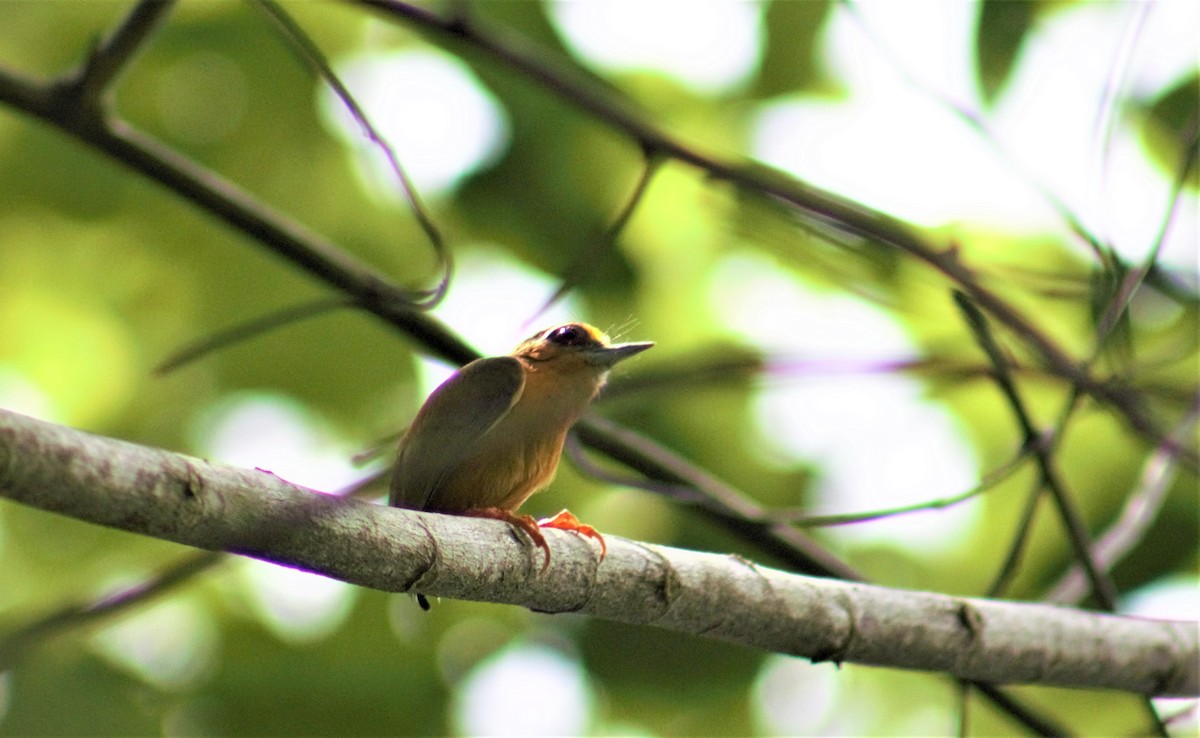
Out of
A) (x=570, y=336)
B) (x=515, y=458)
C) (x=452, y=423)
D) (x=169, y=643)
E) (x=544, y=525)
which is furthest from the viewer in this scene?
(x=169, y=643)

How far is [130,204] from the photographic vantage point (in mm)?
5191

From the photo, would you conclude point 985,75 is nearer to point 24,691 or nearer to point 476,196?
point 476,196

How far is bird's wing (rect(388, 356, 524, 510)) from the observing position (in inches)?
135

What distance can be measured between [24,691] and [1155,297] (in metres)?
4.79

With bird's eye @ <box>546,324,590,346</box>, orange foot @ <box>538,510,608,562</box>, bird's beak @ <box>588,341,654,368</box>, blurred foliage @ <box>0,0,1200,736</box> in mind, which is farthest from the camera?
blurred foliage @ <box>0,0,1200,736</box>

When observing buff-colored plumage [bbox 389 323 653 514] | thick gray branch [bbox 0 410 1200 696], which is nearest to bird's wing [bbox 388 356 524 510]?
buff-colored plumage [bbox 389 323 653 514]

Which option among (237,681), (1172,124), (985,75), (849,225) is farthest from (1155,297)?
(237,681)

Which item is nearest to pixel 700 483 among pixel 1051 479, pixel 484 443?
pixel 484 443

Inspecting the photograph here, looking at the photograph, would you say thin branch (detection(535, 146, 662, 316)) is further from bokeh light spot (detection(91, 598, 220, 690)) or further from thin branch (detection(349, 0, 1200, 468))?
bokeh light spot (detection(91, 598, 220, 690))

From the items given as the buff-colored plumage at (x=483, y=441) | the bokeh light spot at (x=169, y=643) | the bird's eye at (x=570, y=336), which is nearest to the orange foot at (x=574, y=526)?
the buff-colored plumage at (x=483, y=441)

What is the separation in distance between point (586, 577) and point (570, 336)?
1589mm

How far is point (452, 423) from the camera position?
3.46 metres

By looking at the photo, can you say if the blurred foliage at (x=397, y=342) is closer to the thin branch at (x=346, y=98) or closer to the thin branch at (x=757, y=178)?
the thin branch at (x=757, y=178)

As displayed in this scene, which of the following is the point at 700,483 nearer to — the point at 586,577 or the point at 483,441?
the point at 483,441
